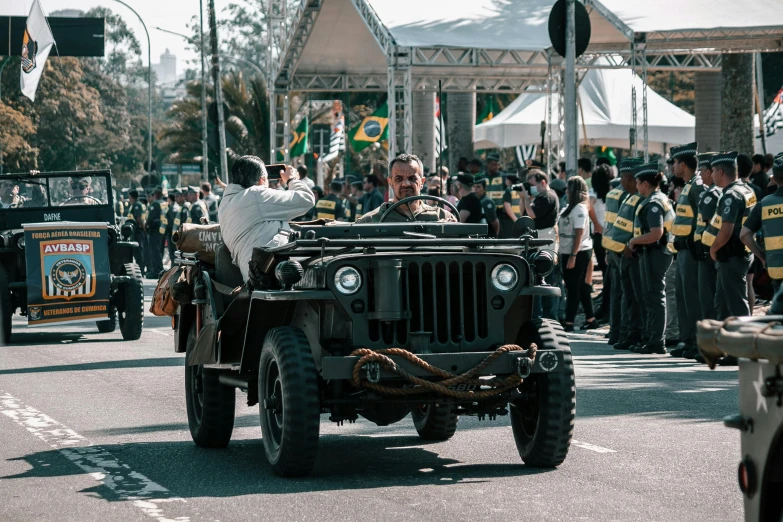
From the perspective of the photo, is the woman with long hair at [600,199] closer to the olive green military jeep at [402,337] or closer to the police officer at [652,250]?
the police officer at [652,250]

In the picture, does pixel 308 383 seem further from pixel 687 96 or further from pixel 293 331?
pixel 687 96

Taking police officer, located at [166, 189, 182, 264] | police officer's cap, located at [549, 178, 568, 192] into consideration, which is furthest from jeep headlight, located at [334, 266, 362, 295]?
police officer, located at [166, 189, 182, 264]

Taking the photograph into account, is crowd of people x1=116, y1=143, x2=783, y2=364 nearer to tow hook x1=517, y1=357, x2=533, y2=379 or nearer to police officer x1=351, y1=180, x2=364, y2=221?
tow hook x1=517, y1=357, x2=533, y2=379

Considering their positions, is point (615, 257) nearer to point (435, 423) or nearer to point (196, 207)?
point (435, 423)

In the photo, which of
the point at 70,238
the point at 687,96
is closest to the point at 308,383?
the point at 70,238

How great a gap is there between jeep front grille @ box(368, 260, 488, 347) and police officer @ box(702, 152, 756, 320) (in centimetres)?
629

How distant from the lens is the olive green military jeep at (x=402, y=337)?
7113 millimetres

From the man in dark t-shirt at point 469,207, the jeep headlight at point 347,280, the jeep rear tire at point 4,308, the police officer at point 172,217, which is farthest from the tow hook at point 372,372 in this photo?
the police officer at point 172,217

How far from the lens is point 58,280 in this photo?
16.1 meters

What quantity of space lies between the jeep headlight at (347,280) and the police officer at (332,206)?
604 inches

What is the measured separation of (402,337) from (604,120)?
88.9 ft

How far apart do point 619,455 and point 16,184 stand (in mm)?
12304

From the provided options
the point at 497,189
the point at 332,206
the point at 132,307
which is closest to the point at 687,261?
the point at 497,189

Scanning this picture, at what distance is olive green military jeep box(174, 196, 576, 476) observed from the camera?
7.11 meters
